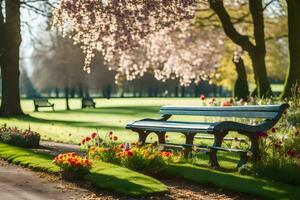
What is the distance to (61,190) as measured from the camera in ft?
35.2

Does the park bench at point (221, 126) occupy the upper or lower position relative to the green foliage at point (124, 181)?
upper

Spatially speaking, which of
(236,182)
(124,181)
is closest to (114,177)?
(124,181)

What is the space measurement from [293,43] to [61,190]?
17.1 meters

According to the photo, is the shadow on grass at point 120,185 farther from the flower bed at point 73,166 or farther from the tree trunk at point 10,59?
the tree trunk at point 10,59

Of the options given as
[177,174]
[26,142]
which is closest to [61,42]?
[26,142]

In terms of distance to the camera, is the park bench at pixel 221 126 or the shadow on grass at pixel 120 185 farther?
Result: the park bench at pixel 221 126

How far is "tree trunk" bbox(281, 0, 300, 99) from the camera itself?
25.0 m

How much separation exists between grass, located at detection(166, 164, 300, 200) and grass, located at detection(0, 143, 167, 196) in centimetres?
97

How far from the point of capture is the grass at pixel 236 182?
10352 mm

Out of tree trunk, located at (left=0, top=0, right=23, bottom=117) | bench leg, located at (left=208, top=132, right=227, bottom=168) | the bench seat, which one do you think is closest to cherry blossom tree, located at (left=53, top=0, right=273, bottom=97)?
the bench seat

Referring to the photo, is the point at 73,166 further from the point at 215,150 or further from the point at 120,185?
the point at 215,150

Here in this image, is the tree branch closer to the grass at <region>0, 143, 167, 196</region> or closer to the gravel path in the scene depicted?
the grass at <region>0, 143, 167, 196</region>

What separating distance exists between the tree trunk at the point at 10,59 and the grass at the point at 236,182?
2260 centimetres

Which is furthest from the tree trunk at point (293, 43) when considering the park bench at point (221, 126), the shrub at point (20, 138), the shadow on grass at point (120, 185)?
the shadow on grass at point (120, 185)
